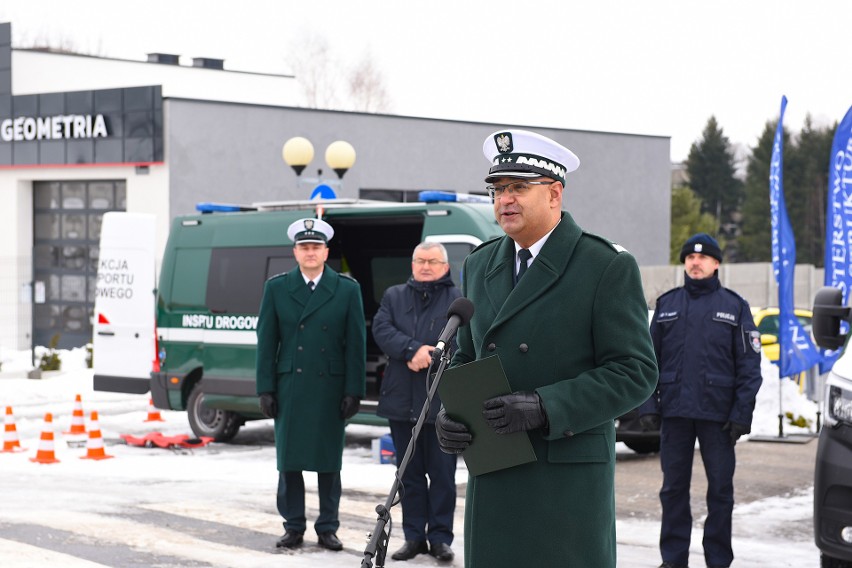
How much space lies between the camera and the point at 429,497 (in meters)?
8.21

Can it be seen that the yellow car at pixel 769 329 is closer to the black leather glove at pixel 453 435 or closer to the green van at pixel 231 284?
the green van at pixel 231 284

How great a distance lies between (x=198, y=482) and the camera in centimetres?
1116

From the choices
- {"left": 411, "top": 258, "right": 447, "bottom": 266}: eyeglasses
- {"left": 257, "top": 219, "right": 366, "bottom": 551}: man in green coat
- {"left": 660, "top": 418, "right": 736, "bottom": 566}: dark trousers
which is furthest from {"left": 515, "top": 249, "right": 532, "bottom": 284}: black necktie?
{"left": 411, "top": 258, "right": 447, "bottom": 266}: eyeglasses

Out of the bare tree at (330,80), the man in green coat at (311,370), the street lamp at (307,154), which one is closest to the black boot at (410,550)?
the man in green coat at (311,370)

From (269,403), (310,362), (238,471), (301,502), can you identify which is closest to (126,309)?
(238,471)

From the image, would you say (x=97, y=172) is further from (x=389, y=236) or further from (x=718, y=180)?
(x=718, y=180)

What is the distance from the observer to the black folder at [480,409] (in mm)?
3887

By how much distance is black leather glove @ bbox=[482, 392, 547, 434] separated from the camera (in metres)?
3.85

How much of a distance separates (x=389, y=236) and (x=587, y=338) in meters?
11.0

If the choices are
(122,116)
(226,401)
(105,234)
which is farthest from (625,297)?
(122,116)

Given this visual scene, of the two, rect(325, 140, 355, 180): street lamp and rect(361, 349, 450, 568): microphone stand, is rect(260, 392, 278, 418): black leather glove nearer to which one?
rect(361, 349, 450, 568): microphone stand

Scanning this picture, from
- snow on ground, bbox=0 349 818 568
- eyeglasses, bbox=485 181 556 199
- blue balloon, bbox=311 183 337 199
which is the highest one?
blue balloon, bbox=311 183 337 199

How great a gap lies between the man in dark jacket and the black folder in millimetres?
3976

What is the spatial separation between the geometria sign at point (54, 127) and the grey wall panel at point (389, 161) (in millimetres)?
1972
